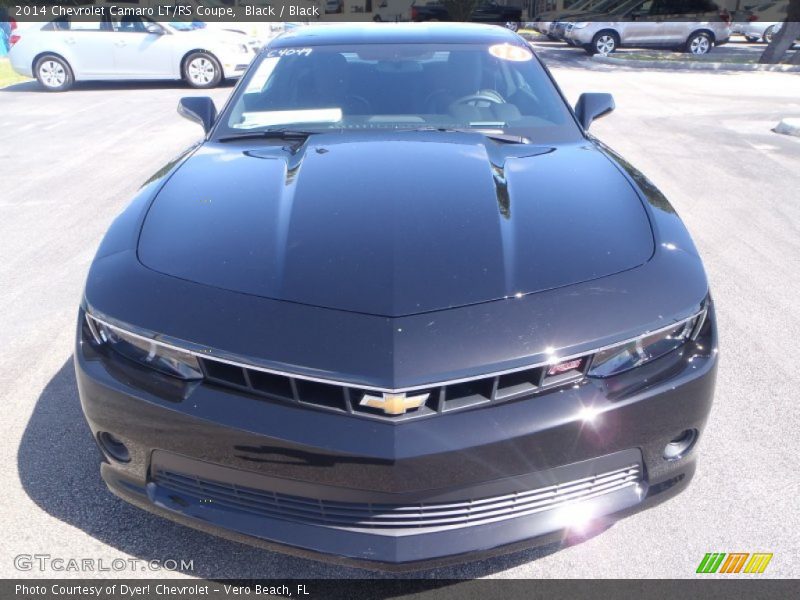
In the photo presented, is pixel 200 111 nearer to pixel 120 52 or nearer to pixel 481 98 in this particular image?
pixel 481 98

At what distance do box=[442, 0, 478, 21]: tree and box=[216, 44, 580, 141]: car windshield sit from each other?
26.6 meters

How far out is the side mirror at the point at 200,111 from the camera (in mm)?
3660

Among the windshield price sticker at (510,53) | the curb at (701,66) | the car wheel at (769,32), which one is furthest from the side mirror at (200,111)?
the car wheel at (769,32)

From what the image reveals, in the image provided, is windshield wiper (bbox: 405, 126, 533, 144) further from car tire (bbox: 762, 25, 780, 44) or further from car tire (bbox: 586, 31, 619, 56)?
car tire (bbox: 762, 25, 780, 44)

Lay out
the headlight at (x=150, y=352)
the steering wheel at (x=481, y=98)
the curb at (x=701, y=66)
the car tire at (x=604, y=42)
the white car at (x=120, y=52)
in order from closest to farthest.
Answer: the headlight at (x=150, y=352) < the steering wheel at (x=481, y=98) < the white car at (x=120, y=52) < the curb at (x=701, y=66) < the car tire at (x=604, y=42)

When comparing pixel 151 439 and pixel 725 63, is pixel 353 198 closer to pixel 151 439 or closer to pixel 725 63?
pixel 151 439

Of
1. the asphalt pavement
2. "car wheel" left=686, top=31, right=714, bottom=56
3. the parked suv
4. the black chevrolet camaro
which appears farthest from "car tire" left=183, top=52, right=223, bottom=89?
"car wheel" left=686, top=31, right=714, bottom=56

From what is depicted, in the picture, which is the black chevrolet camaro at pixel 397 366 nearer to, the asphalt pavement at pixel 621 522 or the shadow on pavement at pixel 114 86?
the asphalt pavement at pixel 621 522

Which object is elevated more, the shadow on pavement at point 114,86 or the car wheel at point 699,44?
the car wheel at point 699,44

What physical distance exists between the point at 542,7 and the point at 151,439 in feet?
110

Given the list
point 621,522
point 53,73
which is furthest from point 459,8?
point 621,522

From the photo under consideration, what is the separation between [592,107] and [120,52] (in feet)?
38.8

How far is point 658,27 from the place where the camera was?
20.3 meters

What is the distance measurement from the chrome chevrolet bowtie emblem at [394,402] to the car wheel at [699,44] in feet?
70.3
